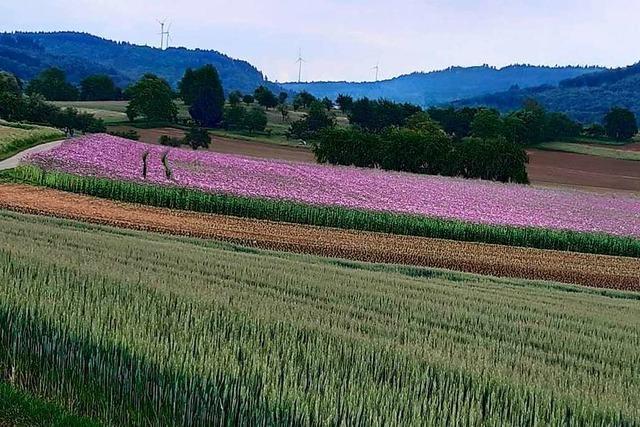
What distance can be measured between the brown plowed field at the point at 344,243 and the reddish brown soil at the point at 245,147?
5002 centimetres

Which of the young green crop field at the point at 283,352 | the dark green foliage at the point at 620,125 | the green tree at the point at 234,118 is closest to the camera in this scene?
the young green crop field at the point at 283,352

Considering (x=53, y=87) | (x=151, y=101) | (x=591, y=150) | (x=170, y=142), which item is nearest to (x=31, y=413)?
(x=170, y=142)

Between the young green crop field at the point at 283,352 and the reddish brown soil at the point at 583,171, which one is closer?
the young green crop field at the point at 283,352

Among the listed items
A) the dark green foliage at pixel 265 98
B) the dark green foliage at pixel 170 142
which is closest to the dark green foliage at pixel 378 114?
the dark green foliage at pixel 265 98

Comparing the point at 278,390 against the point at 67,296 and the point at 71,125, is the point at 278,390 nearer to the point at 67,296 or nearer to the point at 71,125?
the point at 67,296

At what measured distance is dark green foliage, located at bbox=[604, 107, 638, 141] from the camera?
127188 mm

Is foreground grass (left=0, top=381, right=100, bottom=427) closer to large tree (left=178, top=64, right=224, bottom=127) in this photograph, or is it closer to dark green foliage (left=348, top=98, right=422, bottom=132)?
large tree (left=178, top=64, right=224, bottom=127)

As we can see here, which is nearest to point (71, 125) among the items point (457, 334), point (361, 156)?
point (361, 156)

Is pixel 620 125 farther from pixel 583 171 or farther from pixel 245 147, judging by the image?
pixel 245 147

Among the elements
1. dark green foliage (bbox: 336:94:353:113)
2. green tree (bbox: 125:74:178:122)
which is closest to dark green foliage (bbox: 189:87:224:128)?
green tree (bbox: 125:74:178:122)

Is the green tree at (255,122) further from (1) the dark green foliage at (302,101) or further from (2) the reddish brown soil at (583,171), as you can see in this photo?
(2) the reddish brown soil at (583,171)

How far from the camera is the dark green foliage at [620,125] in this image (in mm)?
127188

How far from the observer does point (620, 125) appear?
12719 cm

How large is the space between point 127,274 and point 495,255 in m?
19.8
